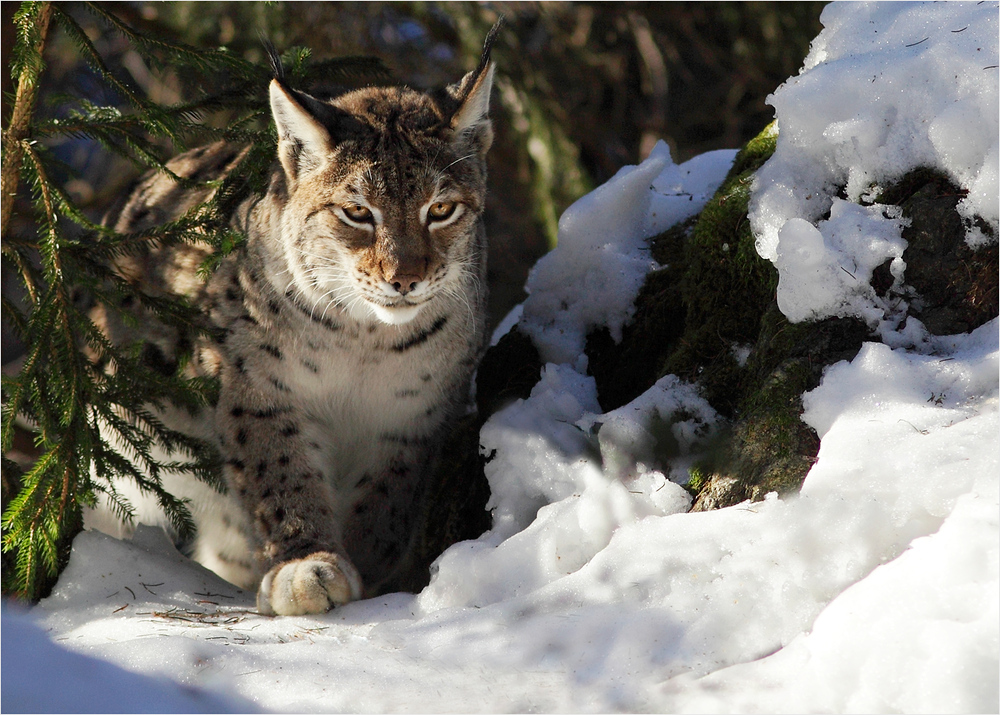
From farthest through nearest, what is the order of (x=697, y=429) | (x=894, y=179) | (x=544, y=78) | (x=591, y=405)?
(x=544, y=78) < (x=591, y=405) < (x=697, y=429) < (x=894, y=179)

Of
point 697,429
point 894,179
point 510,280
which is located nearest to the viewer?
point 894,179

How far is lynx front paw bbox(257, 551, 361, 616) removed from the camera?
121 inches

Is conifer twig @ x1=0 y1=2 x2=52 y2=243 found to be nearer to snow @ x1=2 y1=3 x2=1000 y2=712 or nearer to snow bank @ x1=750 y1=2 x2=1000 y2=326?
snow @ x1=2 y1=3 x2=1000 y2=712

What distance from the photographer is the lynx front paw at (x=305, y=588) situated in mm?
3068

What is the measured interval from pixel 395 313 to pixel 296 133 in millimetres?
760

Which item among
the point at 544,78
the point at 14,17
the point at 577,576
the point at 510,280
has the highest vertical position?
the point at 544,78

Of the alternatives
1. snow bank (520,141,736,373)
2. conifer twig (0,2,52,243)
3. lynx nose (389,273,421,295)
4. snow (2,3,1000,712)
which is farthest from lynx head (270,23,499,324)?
conifer twig (0,2,52,243)

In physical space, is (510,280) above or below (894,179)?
above

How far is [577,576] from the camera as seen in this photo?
257cm

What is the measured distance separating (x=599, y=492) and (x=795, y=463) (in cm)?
60

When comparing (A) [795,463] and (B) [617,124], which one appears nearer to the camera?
(A) [795,463]

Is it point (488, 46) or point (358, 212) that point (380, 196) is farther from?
point (488, 46)

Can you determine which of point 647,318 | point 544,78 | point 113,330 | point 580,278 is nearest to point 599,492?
point 647,318

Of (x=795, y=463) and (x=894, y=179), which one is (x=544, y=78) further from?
(x=795, y=463)
